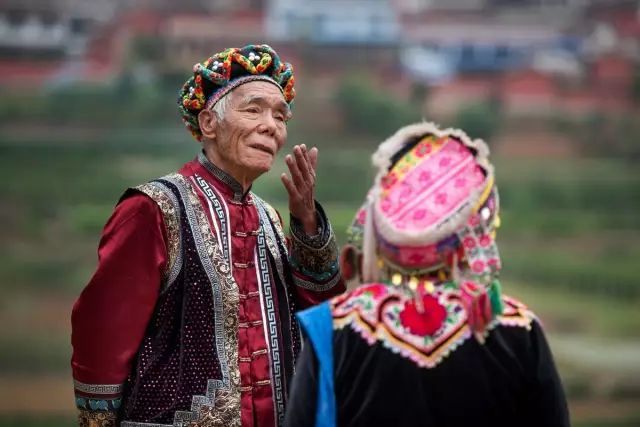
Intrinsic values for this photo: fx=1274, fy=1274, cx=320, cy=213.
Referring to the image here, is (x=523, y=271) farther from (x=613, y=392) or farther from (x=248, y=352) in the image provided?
(x=248, y=352)

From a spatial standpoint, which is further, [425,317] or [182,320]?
[182,320]

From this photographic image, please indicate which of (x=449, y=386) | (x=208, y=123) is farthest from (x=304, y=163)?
(x=449, y=386)

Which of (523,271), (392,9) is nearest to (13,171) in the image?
(392,9)

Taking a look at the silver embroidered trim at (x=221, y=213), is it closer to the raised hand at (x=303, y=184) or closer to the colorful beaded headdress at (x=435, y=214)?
the raised hand at (x=303, y=184)

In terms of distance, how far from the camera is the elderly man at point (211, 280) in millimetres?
3191

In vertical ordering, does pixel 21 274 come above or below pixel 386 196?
below

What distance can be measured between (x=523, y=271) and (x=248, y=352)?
406 cm

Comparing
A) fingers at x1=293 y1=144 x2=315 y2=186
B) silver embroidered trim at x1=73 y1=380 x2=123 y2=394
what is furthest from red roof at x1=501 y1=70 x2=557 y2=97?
silver embroidered trim at x1=73 y1=380 x2=123 y2=394

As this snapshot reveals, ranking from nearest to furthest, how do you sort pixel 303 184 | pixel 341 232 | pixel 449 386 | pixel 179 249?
pixel 449 386 < pixel 179 249 < pixel 303 184 < pixel 341 232

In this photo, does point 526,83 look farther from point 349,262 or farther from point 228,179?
point 349,262

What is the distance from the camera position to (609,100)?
7.46 meters

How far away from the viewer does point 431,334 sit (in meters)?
2.61


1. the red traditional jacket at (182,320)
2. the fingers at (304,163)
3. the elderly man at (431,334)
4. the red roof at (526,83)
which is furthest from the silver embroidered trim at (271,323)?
the red roof at (526,83)

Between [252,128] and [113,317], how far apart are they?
61 centimetres
